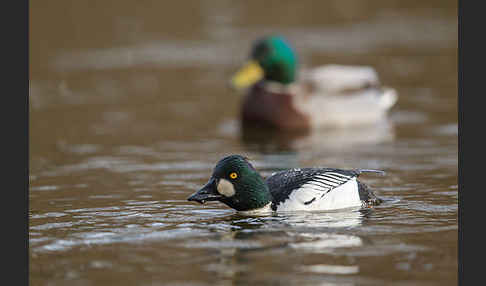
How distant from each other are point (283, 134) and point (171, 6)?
8.70 metres

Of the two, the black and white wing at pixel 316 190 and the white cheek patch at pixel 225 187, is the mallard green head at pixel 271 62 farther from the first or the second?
the white cheek patch at pixel 225 187

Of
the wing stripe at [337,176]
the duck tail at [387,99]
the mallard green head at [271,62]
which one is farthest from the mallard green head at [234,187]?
the duck tail at [387,99]

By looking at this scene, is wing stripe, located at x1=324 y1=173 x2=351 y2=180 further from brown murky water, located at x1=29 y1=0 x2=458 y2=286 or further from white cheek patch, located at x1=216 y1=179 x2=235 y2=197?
white cheek patch, located at x1=216 y1=179 x2=235 y2=197

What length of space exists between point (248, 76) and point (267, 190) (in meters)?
6.90

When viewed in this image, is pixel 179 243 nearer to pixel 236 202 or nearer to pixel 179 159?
pixel 236 202

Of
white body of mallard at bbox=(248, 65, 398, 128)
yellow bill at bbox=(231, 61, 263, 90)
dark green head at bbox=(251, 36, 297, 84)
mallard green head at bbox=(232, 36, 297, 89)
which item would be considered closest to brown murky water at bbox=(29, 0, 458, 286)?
white body of mallard at bbox=(248, 65, 398, 128)

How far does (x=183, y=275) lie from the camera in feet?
21.4

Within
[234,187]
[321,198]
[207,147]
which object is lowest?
[321,198]

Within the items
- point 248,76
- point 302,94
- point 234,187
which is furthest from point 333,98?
point 234,187

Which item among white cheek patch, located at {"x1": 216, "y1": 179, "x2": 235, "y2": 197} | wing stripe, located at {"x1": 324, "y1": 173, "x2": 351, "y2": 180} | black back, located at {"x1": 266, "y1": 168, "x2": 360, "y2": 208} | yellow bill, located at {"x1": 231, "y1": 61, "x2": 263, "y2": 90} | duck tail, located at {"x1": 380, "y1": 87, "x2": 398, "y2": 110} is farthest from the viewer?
duck tail, located at {"x1": 380, "y1": 87, "x2": 398, "y2": 110}

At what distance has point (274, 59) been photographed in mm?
15375

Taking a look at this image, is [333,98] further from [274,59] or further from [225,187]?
[225,187]

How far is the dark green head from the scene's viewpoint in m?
15.3

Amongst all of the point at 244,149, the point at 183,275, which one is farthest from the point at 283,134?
the point at 183,275
